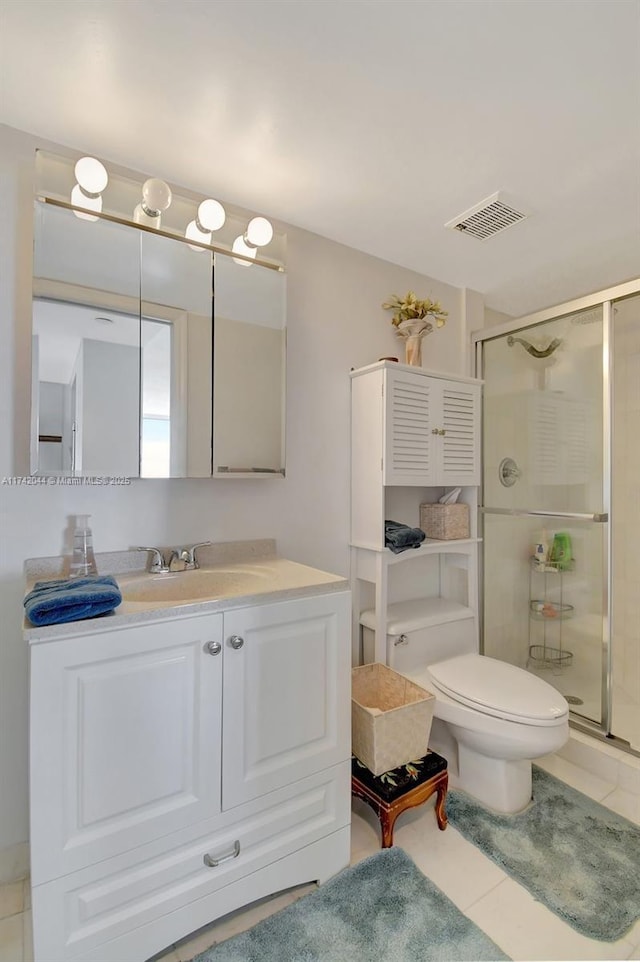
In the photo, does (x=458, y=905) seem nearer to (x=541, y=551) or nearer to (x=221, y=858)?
(x=221, y=858)

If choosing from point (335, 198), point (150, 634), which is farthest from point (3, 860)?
point (335, 198)

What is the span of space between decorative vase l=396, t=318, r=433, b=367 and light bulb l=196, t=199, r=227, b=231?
34.8 inches

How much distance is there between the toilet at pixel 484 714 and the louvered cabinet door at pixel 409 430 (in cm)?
64

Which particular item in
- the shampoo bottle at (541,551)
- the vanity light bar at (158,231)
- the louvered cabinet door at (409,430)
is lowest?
the shampoo bottle at (541,551)

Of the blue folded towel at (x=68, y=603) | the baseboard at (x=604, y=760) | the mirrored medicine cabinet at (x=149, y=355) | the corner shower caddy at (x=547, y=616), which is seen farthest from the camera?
the corner shower caddy at (x=547, y=616)

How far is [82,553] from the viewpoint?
1322mm

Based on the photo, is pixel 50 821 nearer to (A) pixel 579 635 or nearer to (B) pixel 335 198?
(B) pixel 335 198

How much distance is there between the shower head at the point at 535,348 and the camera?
7.15 feet

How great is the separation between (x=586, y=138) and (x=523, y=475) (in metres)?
1.42

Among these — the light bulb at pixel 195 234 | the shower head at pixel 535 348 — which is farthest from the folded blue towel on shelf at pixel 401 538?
the light bulb at pixel 195 234

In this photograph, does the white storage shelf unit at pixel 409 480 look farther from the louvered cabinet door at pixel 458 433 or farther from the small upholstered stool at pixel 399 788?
the small upholstered stool at pixel 399 788

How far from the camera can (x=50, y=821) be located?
0.94 meters

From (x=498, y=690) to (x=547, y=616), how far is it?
86 cm

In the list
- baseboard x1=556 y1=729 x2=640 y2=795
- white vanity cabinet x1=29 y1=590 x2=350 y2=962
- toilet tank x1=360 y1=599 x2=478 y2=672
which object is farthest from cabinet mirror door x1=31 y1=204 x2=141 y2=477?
baseboard x1=556 y1=729 x2=640 y2=795
